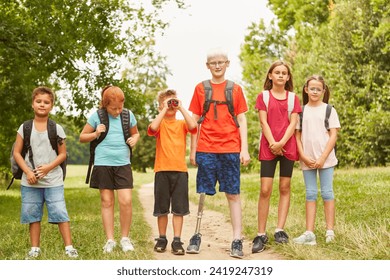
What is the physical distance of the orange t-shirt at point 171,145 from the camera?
6.65 meters

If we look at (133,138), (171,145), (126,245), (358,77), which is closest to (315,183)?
(171,145)

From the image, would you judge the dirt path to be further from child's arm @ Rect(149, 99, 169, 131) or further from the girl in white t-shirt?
child's arm @ Rect(149, 99, 169, 131)

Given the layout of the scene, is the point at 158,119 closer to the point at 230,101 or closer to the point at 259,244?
the point at 230,101

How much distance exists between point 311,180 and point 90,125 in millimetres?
2777

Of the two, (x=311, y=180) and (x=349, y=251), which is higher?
(x=311, y=180)

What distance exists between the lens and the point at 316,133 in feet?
22.9

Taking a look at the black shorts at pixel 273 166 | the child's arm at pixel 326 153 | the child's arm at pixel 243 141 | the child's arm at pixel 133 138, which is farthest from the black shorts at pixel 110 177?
the child's arm at pixel 326 153

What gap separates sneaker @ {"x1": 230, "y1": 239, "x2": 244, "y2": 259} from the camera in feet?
21.0

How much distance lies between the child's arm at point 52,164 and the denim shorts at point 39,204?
214 millimetres

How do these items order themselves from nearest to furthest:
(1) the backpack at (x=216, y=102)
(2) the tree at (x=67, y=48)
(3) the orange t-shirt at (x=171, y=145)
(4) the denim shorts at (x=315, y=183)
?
(1) the backpack at (x=216, y=102) < (3) the orange t-shirt at (x=171, y=145) < (4) the denim shorts at (x=315, y=183) < (2) the tree at (x=67, y=48)

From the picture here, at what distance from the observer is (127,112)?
6.74 m

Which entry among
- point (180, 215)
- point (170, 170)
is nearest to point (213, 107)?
point (170, 170)

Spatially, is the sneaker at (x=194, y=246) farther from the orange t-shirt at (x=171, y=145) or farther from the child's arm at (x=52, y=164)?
the child's arm at (x=52, y=164)

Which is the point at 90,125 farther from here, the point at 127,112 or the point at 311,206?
the point at 311,206
